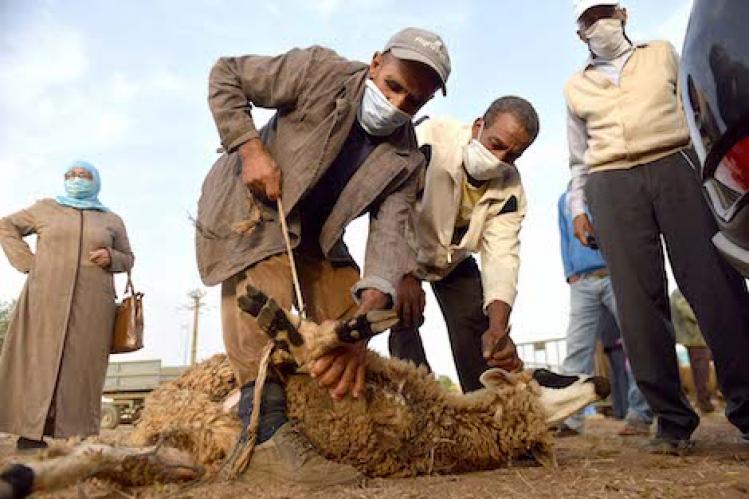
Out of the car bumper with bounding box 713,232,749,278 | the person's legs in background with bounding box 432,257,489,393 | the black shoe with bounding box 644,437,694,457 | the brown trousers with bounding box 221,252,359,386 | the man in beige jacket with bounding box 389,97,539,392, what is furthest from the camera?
the person's legs in background with bounding box 432,257,489,393

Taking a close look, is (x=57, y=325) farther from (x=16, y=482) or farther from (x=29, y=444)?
(x=16, y=482)

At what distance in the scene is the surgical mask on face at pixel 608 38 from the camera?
3631 millimetres

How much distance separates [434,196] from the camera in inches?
144

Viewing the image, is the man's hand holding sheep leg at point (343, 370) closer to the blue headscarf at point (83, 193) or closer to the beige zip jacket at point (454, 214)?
the beige zip jacket at point (454, 214)

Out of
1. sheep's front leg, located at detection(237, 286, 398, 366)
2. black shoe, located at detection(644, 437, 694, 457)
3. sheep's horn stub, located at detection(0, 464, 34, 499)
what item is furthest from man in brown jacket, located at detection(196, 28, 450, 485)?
black shoe, located at detection(644, 437, 694, 457)

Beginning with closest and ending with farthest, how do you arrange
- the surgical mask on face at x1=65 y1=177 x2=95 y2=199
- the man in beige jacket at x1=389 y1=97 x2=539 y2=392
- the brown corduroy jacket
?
the brown corduroy jacket
the man in beige jacket at x1=389 y1=97 x2=539 y2=392
the surgical mask on face at x1=65 y1=177 x2=95 y2=199

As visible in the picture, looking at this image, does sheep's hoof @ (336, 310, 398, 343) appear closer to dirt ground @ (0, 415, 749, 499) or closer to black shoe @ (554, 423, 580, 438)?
dirt ground @ (0, 415, 749, 499)

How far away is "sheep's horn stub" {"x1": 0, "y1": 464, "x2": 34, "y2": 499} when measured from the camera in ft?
4.61

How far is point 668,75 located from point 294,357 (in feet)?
8.16

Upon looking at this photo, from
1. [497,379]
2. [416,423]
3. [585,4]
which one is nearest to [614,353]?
[585,4]

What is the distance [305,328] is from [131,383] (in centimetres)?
977

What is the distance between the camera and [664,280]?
10.9 ft

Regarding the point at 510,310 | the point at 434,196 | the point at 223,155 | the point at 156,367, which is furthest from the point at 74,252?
the point at 156,367

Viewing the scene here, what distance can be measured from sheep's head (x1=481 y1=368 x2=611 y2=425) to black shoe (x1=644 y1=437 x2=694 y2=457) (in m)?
0.64
